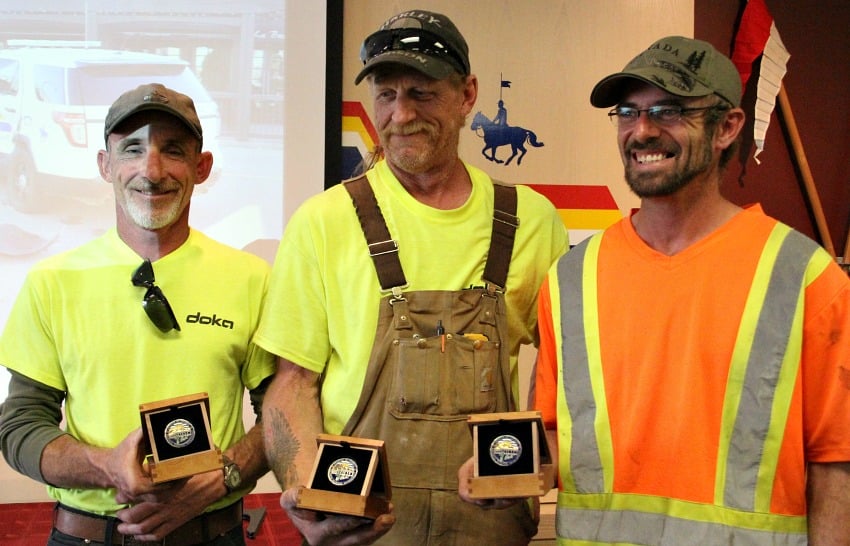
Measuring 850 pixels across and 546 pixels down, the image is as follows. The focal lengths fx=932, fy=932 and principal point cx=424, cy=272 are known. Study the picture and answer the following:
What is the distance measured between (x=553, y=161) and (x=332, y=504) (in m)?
2.86

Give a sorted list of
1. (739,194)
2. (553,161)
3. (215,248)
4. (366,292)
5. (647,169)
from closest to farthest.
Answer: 1. (647,169)
2. (366,292)
3. (215,248)
4. (553,161)
5. (739,194)

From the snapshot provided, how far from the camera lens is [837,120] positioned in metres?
4.71

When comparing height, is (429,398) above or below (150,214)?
below

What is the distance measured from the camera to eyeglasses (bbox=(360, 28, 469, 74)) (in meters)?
2.02

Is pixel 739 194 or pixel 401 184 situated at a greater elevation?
pixel 739 194

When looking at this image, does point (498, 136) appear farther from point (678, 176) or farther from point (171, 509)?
point (171, 509)

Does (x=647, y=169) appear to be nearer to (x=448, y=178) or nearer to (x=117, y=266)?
(x=448, y=178)

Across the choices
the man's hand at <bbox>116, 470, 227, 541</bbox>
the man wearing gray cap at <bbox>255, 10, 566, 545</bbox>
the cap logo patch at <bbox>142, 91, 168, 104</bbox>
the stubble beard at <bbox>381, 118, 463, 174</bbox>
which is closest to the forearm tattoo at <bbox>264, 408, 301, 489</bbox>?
the man wearing gray cap at <bbox>255, 10, 566, 545</bbox>

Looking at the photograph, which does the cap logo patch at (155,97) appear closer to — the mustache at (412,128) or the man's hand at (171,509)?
the mustache at (412,128)

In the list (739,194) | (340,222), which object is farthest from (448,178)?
(739,194)

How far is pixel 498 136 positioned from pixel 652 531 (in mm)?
2642

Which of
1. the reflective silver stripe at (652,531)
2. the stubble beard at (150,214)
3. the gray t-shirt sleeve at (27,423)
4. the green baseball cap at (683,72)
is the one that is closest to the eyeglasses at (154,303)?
the stubble beard at (150,214)

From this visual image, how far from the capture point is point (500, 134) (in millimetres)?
4184

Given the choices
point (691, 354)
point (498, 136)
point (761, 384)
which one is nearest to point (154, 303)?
point (691, 354)
